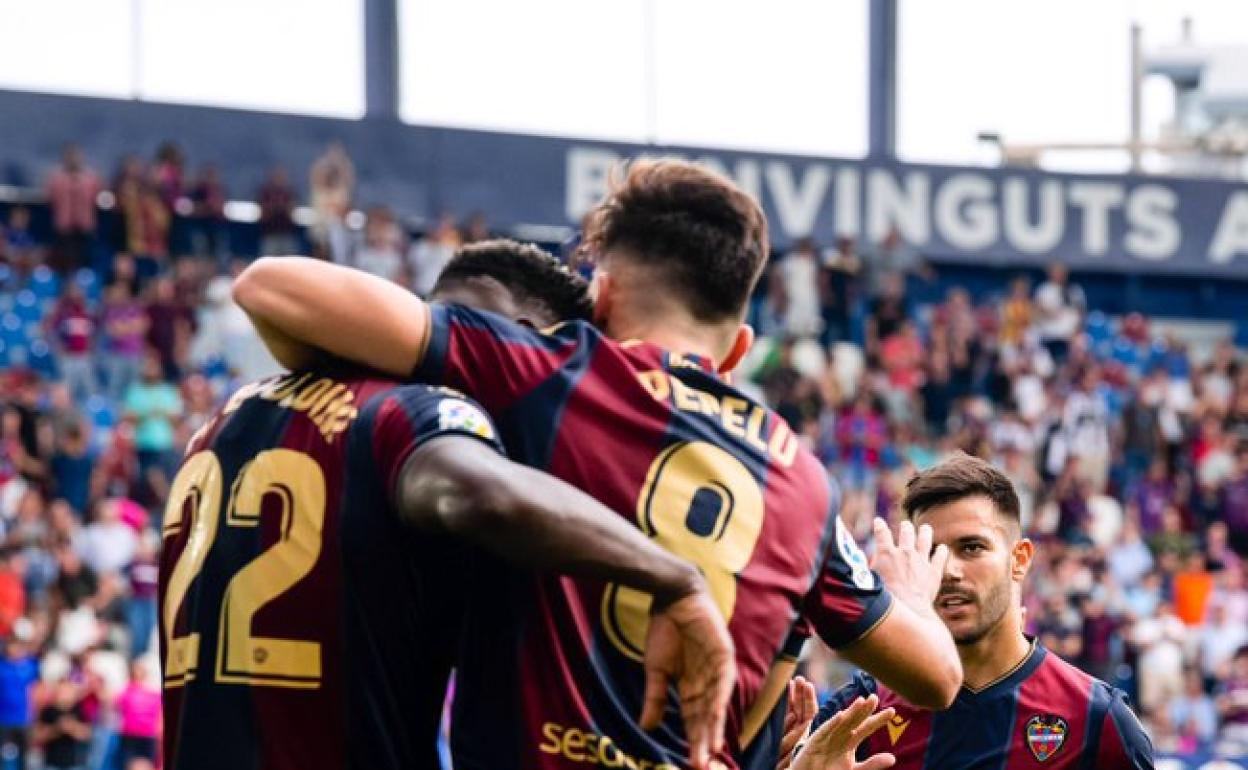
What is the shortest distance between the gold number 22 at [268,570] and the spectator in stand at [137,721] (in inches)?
453

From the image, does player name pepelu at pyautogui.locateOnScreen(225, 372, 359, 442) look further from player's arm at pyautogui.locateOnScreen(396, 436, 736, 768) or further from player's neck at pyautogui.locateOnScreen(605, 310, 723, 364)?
player's neck at pyautogui.locateOnScreen(605, 310, 723, 364)

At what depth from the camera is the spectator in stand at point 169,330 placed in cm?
2062

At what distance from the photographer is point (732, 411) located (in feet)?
13.6

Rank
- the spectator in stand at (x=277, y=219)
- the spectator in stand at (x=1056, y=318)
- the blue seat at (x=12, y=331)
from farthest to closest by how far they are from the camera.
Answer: the spectator in stand at (x=1056, y=318)
the spectator in stand at (x=277, y=219)
the blue seat at (x=12, y=331)

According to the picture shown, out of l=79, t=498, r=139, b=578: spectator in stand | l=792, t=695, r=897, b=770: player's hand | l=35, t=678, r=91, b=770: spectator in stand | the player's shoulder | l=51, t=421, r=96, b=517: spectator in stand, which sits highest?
the player's shoulder

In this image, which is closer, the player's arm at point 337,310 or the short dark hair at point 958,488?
the player's arm at point 337,310

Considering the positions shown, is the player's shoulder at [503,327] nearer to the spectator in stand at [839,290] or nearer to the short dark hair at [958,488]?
the short dark hair at [958,488]

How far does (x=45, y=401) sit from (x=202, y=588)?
52.4 ft

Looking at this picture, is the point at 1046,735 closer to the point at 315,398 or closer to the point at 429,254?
the point at 315,398

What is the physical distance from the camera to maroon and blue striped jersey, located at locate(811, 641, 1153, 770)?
19.5ft

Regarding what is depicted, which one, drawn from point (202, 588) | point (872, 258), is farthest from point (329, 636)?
point (872, 258)

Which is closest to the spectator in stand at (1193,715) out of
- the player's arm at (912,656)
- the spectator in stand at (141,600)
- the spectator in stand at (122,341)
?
the spectator in stand at (141,600)

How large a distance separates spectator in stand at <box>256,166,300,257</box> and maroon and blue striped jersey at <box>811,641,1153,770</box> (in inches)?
703

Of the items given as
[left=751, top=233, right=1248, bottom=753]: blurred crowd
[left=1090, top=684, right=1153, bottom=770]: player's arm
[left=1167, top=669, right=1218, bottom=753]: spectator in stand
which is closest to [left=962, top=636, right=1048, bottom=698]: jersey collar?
[left=1090, top=684, right=1153, bottom=770]: player's arm
